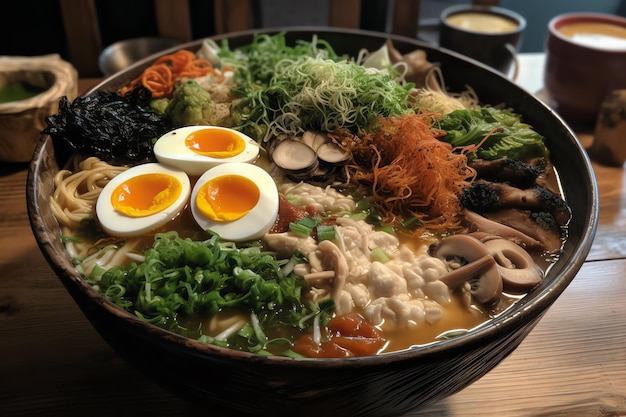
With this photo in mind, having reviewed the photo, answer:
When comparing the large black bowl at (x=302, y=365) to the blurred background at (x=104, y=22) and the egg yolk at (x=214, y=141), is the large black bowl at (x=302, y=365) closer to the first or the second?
the egg yolk at (x=214, y=141)

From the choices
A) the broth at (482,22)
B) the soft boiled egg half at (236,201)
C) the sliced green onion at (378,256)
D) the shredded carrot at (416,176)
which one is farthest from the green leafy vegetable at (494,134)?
Result: the broth at (482,22)

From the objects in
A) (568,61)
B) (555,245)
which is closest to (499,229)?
(555,245)

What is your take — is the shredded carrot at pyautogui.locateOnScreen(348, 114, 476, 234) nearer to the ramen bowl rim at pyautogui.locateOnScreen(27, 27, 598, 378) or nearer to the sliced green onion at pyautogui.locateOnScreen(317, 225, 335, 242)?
the sliced green onion at pyautogui.locateOnScreen(317, 225, 335, 242)

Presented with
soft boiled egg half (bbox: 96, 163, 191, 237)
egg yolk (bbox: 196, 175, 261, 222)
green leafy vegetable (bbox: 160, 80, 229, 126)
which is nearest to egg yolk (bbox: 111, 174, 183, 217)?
soft boiled egg half (bbox: 96, 163, 191, 237)

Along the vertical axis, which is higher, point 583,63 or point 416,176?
point 583,63

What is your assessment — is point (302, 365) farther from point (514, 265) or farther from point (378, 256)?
point (514, 265)

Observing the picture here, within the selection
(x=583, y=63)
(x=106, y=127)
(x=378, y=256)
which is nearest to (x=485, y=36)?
(x=583, y=63)
